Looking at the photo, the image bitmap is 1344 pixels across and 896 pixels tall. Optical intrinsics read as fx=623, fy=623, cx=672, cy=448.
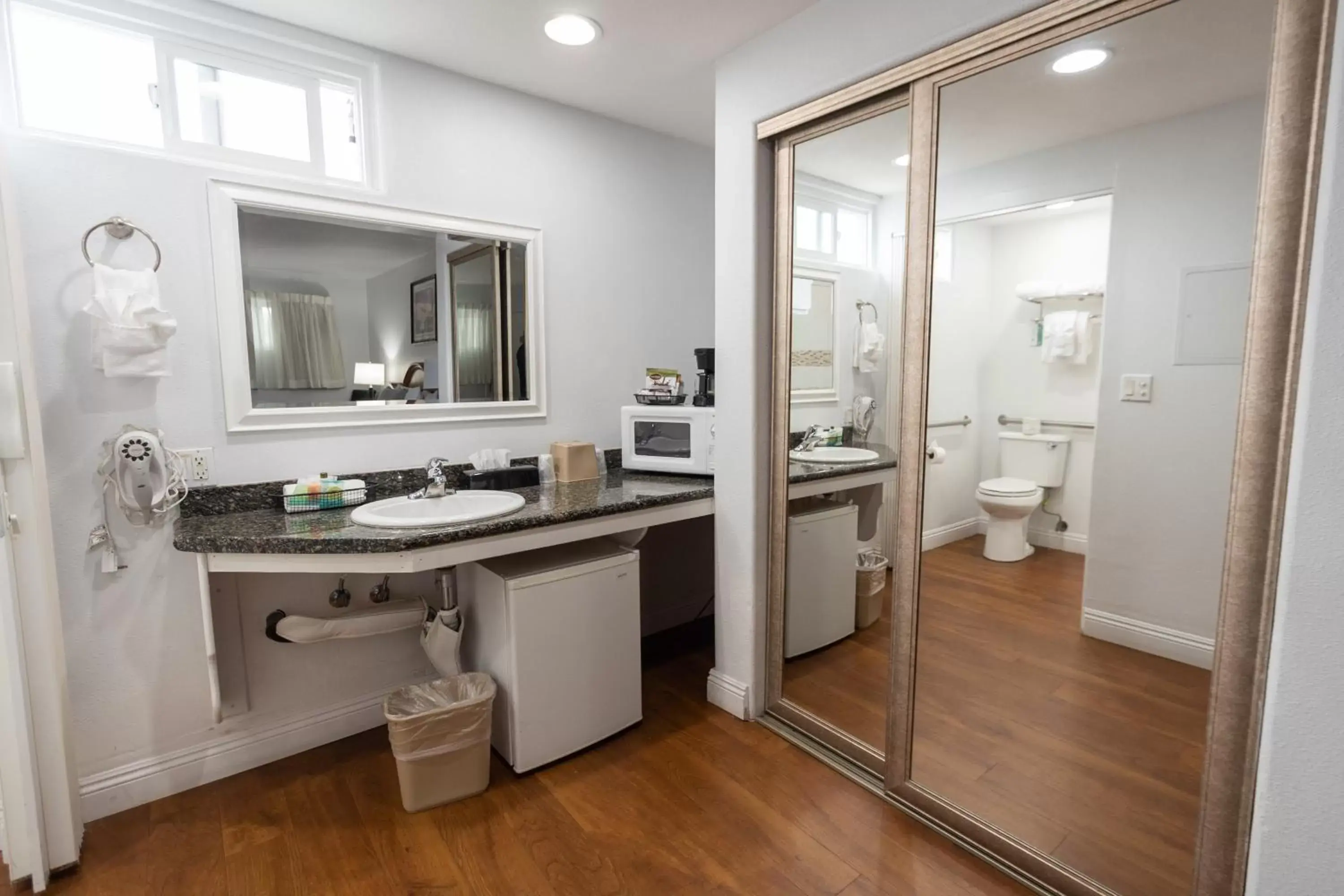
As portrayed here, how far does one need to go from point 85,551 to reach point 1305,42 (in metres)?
3.10

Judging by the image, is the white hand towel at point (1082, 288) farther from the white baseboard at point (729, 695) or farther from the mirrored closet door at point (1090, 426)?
the white baseboard at point (729, 695)

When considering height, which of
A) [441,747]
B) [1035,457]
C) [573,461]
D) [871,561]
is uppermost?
[1035,457]

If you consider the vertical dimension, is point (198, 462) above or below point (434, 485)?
above

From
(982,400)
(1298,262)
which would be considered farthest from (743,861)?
(1298,262)

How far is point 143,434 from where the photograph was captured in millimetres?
1761

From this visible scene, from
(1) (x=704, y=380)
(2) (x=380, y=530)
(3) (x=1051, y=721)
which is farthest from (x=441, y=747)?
(3) (x=1051, y=721)

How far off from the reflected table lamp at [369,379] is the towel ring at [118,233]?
61 centimetres

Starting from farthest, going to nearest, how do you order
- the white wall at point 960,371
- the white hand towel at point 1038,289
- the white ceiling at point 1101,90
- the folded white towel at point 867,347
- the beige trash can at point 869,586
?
1. the beige trash can at point 869,586
2. the folded white towel at point 867,347
3. the white wall at point 960,371
4. the white hand towel at point 1038,289
5. the white ceiling at point 1101,90

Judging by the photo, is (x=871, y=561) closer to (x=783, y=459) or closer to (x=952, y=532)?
(x=952, y=532)

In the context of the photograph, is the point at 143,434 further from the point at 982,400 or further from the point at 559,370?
the point at 982,400

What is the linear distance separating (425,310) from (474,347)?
0.74ft

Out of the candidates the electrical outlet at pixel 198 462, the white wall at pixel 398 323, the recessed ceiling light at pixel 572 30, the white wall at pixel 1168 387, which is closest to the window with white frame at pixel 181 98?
the white wall at pixel 398 323

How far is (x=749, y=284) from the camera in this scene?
2.20 metres

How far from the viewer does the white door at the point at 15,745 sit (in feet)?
4.98
